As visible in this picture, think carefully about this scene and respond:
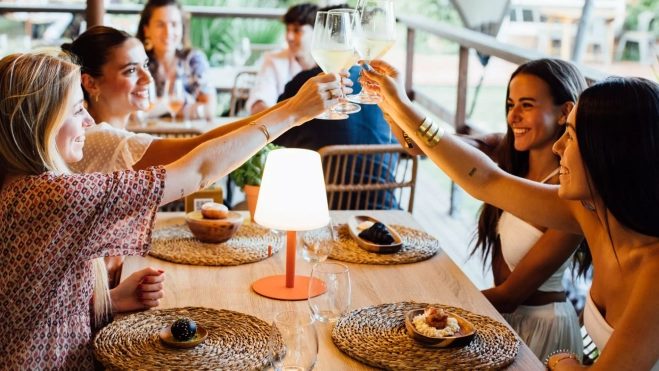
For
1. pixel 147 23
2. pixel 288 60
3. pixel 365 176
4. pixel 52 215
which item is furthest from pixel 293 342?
pixel 288 60

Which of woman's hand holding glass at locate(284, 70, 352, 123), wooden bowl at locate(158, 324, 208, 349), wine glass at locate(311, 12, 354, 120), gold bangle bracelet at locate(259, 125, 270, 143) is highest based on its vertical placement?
wine glass at locate(311, 12, 354, 120)

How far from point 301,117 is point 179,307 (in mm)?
512

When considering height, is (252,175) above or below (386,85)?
below

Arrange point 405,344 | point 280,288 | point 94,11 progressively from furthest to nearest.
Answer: point 94,11
point 280,288
point 405,344

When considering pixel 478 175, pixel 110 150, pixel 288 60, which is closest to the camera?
pixel 478 175

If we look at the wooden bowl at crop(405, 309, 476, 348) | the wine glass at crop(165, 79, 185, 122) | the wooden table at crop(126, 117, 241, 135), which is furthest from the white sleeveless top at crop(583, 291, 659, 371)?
the wine glass at crop(165, 79, 185, 122)

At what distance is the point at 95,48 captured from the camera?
2.38 metres

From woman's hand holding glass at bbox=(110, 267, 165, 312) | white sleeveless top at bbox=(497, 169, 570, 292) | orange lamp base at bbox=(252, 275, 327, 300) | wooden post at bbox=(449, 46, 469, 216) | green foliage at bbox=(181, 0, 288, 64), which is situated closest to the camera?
woman's hand holding glass at bbox=(110, 267, 165, 312)

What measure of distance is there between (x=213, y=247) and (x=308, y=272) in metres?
0.30

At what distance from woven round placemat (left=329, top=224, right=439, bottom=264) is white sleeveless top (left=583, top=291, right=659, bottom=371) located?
48 cm

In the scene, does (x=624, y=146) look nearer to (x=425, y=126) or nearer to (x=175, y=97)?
(x=425, y=126)

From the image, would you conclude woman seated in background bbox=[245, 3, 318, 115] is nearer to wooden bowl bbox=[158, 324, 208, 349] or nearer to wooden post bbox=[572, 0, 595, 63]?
wooden post bbox=[572, 0, 595, 63]

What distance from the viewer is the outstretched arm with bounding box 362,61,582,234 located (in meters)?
1.86


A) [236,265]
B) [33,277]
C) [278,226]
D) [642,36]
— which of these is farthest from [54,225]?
[642,36]
